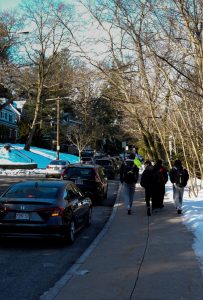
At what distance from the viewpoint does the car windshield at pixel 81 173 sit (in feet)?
60.4

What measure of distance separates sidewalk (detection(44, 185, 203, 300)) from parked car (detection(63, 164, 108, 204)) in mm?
6567

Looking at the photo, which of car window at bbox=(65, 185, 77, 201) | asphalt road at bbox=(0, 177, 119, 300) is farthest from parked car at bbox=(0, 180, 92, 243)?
asphalt road at bbox=(0, 177, 119, 300)

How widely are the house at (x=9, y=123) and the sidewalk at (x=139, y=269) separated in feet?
204

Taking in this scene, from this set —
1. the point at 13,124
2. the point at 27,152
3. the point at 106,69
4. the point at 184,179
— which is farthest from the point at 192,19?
the point at 13,124

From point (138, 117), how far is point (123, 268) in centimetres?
1870

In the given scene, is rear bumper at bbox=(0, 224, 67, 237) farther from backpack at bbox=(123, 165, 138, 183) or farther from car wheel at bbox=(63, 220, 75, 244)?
backpack at bbox=(123, 165, 138, 183)

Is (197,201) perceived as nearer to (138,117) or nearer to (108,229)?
(108,229)

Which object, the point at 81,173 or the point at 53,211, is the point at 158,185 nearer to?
the point at 81,173

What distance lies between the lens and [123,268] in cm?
742

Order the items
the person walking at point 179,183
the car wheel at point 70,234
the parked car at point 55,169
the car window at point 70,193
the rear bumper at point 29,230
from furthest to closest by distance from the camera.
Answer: the parked car at point 55,169 < the person walking at point 179,183 < the car window at point 70,193 < the car wheel at point 70,234 < the rear bumper at point 29,230

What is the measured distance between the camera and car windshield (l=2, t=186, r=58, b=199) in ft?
32.4

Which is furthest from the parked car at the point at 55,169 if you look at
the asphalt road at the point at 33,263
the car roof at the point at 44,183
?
the car roof at the point at 44,183

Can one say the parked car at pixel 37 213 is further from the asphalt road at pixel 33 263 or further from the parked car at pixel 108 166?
the parked car at pixel 108 166

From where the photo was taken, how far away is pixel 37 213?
9.34 m
